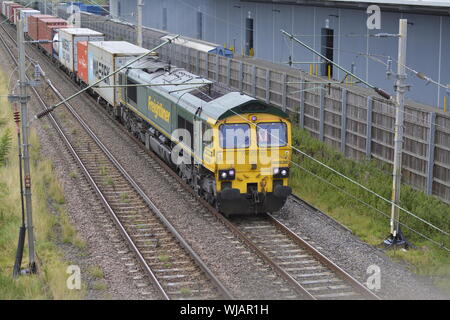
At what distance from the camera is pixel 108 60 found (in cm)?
2981

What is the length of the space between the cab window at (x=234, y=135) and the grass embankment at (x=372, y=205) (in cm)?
329

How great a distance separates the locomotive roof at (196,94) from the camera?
59.1 feet

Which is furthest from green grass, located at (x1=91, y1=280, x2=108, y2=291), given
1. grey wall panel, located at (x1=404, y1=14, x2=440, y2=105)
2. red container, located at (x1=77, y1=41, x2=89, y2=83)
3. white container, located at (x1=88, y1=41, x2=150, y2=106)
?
red container, located at (x1=77, y1=41, x2=89, y2=83)

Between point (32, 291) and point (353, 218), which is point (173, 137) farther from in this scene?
point (32, 291)

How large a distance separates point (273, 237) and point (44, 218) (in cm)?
560

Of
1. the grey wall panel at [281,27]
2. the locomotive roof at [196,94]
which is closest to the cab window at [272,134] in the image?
the locomotive roof at [196,94]

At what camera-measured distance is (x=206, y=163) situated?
18391 mm

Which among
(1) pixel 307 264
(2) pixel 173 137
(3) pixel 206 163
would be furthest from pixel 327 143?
(1) pixel 307 264

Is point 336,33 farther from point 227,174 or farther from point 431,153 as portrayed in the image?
point 227,174

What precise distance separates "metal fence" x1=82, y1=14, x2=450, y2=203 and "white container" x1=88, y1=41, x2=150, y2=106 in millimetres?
4884

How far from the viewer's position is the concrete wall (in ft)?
90.7

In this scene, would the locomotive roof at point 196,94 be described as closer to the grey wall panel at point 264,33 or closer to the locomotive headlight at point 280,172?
the locomotive headlight at point 280,172

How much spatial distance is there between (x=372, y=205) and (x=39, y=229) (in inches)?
334

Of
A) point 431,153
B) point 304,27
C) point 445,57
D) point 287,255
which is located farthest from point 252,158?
point 304,27
